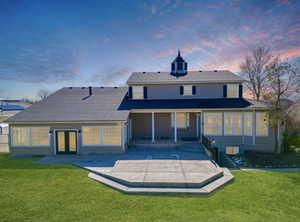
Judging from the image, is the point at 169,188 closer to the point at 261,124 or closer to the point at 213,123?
the point at 213,123

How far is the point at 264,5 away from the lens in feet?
40.0

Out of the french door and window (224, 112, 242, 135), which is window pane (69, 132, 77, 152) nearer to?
the french door

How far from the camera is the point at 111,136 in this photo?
38.8 ft

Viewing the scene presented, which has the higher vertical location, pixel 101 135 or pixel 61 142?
pixel 101 135

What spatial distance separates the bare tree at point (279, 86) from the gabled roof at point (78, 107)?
468 inches

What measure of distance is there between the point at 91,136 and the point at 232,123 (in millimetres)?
11642

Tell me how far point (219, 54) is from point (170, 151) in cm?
1213

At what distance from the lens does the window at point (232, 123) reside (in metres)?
13.1

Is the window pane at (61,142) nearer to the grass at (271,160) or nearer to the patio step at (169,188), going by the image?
the patio step at (169,188)

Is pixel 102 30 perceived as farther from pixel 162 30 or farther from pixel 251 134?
pixel 251 134

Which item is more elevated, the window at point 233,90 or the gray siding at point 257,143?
the window at point 233,90

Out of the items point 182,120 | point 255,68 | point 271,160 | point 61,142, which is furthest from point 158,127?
point 255,68

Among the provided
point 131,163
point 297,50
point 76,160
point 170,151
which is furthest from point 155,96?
point 297,50

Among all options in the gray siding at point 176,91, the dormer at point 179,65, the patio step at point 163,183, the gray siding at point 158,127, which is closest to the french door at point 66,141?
the gray siding at point 158,127
